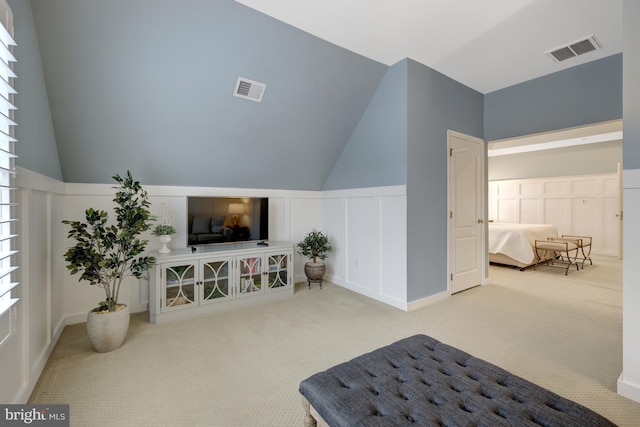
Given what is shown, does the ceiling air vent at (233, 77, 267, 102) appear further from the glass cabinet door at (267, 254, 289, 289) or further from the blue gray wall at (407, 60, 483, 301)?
the glass cabinet door at (267, 254, 289, 289)

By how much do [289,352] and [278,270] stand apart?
4.63 ft

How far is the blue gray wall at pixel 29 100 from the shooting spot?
1699mm

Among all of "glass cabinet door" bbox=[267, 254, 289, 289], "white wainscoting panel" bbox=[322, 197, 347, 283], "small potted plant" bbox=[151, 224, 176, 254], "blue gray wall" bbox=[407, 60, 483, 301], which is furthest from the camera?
"white wainscoting panel" bbox=[322, 197, 347, 283]

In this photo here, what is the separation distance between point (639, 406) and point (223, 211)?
376 cm

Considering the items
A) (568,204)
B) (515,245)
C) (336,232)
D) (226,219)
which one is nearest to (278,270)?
(226,219)

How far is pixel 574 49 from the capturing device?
2973 millimetres

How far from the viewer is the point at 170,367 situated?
2133 millimetres

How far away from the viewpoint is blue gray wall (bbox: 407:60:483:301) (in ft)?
10.7

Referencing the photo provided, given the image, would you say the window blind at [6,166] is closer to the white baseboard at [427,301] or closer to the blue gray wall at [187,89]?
the blue gray wall at [187,89]

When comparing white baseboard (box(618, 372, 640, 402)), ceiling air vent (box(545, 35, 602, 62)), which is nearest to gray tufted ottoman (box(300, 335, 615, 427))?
white baseboard (box(618, 372, 640, 402))

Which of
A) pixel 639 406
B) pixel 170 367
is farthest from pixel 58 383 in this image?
pixel 639 406

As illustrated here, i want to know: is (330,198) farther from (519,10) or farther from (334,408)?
(334,408)

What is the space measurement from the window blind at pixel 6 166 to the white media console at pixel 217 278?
1.38 metres

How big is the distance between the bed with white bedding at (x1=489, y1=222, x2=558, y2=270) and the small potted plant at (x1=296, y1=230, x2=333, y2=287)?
337 centimetres
